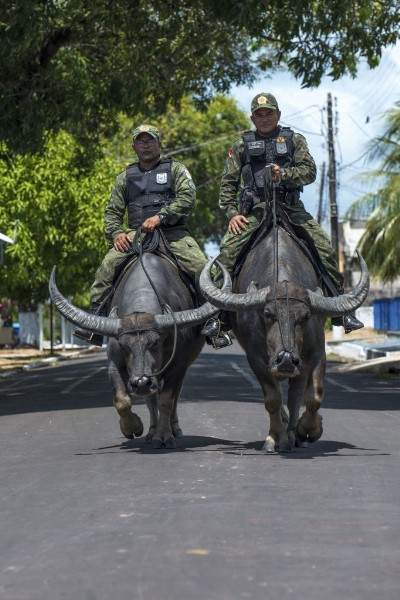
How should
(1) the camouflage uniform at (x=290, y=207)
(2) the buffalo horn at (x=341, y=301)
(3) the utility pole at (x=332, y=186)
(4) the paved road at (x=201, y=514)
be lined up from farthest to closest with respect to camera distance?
(3) the utility pole at (x=332, y=186), (1) the camouflage uniform at (x=290, y=207), (2) the buffalo horn at (x=341, y=301), (4) the paved road at (x=201, y=514)

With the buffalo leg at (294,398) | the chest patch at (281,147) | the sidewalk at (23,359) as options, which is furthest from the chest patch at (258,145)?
the sidewalk at (23,359)

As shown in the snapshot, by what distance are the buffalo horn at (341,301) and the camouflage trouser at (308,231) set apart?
1.68ft

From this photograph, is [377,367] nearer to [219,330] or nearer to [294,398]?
[219,330]

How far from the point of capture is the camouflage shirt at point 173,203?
1372 centimetres

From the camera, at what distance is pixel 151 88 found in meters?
28.0

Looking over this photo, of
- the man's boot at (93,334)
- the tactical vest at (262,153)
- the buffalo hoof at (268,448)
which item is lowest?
the buffalo hoof at (268,448)

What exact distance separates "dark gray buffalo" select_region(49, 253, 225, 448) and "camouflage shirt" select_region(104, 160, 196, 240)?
1.61 feet

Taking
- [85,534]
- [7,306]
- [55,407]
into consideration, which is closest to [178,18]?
[55,407]

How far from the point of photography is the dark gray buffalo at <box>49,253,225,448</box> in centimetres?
1243

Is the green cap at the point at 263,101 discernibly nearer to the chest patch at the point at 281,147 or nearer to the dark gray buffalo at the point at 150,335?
the chest patch at the point at 281,147

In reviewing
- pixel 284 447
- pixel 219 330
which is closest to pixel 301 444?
pixel 284 447

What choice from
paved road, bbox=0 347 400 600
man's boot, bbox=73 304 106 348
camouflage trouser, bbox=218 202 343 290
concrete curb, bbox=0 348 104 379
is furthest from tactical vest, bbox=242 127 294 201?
concrete curb, bbox=0 348 104 379

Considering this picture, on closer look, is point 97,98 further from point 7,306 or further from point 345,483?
point 7,306

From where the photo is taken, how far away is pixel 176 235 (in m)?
13.9
